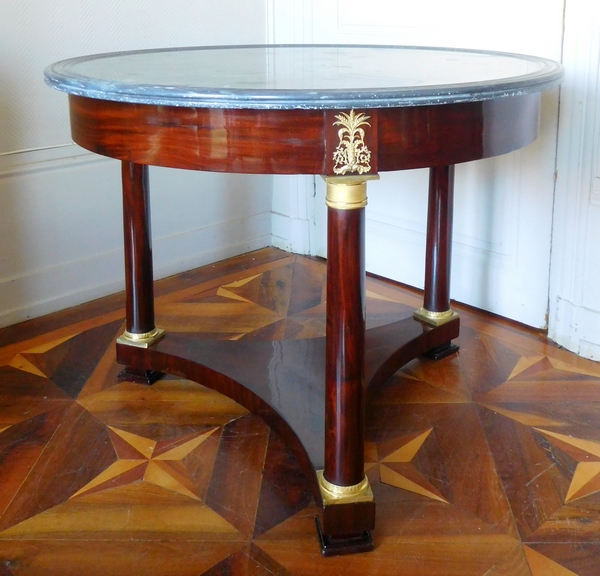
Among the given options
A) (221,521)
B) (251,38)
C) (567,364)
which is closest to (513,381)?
(567,364)

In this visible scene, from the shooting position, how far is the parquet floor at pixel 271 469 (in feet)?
3.25

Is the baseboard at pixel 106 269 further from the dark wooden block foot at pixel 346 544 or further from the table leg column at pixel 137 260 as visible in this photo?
the dark wooden block foot at pixel 346 544

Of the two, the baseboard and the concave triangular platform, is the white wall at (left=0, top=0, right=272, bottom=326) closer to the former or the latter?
the baseboard

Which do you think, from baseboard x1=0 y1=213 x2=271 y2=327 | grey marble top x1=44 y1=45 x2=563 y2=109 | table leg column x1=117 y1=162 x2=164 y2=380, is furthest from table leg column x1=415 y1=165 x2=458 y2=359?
baseboard x1=0 y1=213 x2=271 y2=327

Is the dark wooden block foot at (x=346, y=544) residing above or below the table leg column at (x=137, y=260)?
below

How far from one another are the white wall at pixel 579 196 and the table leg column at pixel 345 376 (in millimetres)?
783

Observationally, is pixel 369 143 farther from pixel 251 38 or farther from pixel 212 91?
pixel 251 38

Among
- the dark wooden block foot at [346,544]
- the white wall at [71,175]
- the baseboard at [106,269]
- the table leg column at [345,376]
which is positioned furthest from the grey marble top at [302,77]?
the baseboard at [106,269]

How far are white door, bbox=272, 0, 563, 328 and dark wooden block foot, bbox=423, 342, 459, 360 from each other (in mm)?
244

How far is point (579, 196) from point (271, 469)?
0.87 metres

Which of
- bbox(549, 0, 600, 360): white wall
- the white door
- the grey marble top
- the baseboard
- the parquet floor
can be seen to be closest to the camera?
the grey marble top

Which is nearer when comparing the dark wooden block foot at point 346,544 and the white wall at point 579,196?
the dark wooden block foot at point 346,544

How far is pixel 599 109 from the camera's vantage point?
4.83ft

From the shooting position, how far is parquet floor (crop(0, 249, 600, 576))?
3.25 feet
